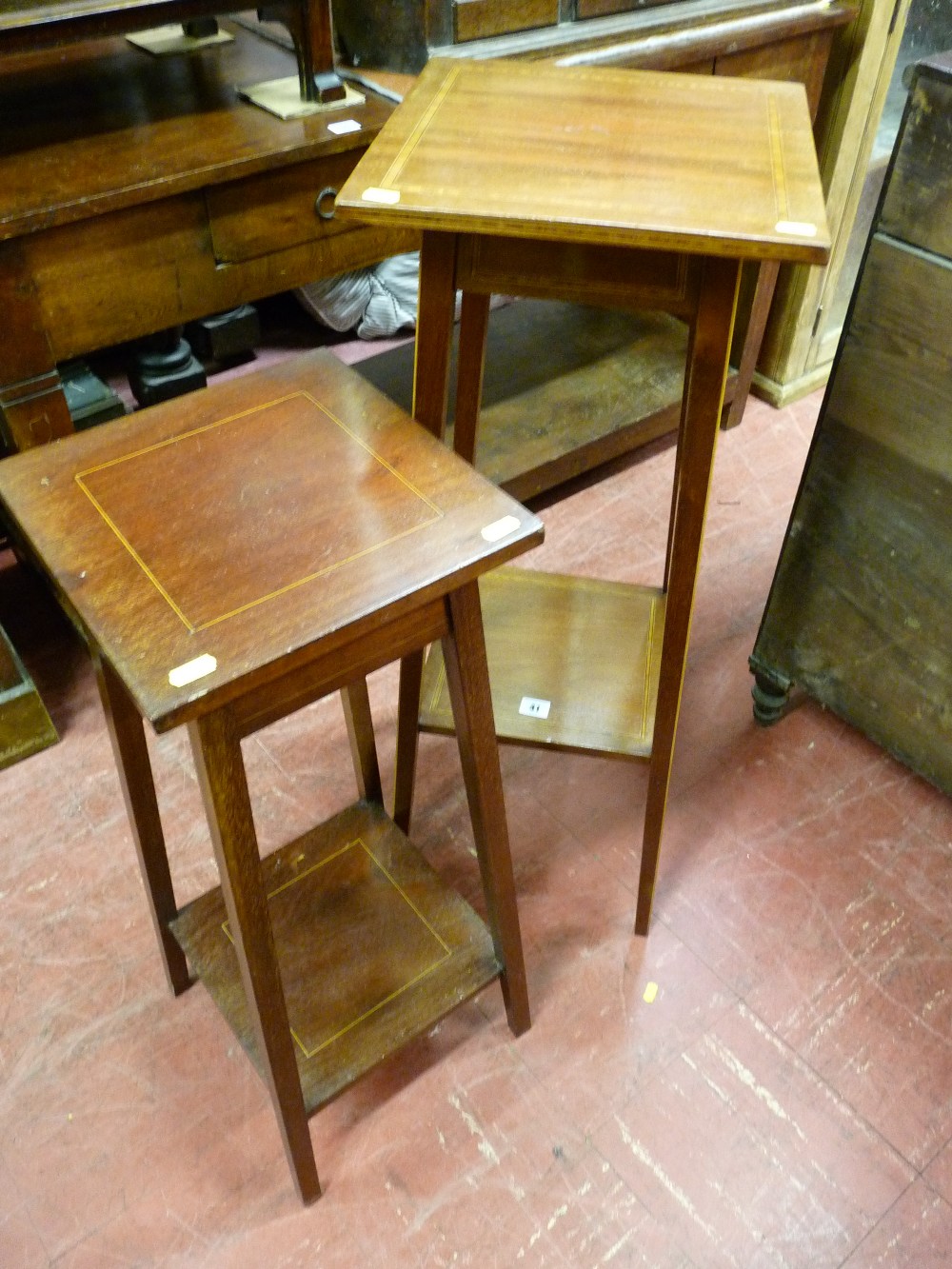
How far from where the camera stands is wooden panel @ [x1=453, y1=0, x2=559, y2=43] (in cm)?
161

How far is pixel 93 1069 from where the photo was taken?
4.49 ft

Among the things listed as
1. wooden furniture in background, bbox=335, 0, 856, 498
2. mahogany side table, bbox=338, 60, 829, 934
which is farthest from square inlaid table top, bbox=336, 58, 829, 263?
wooden furniture in background, bbox=335, 0, 856, 498

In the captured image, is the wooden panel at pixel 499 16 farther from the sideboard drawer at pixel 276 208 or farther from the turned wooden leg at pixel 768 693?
the turned wooden leg at pixel 768 693

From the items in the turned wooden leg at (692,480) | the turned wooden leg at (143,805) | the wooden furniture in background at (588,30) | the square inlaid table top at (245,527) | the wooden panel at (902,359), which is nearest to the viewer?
the square inlaid table top at (245,527)

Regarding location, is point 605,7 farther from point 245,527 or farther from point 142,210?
point 245,527

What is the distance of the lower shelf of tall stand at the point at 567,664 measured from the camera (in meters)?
1.34

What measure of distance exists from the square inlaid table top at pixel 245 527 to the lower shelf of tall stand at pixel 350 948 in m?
0.61

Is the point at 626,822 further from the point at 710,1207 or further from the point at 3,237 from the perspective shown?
the point at 3,237

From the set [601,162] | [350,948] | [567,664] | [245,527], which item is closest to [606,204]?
[601,162]

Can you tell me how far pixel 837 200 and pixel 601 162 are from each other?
5.03ft

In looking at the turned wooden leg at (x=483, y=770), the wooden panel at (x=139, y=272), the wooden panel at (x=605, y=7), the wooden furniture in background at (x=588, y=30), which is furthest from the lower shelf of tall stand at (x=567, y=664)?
the wooden panel at (x=605, y=7)

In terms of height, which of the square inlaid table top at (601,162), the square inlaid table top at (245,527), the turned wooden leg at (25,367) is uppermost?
the square inlaid table top at (601,162)

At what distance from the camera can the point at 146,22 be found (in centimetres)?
136

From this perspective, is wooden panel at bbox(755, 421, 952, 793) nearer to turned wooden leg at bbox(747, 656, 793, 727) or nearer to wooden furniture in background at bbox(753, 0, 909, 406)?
turned wooden leg at bbox(747, 656, 793, 727)
